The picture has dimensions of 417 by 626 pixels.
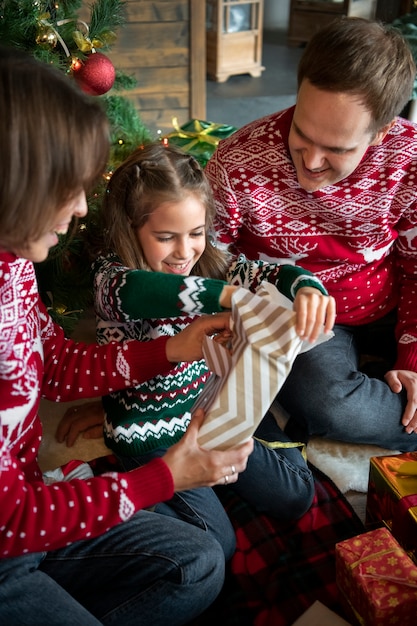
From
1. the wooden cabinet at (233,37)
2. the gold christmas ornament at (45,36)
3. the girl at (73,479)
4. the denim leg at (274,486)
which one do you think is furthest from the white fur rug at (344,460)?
the wooden cabinet at (233,37)

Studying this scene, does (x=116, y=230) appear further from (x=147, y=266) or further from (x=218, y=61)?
(x=218, y=61)

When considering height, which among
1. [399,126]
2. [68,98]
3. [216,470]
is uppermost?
[68,98]

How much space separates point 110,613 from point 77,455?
0.56 metres

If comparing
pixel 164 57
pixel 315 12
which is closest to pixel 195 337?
pixel 164 57

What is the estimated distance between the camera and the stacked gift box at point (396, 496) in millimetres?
1160

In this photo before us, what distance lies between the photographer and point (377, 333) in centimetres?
176

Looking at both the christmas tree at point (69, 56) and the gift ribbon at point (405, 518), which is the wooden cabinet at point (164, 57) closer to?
the christmas tree at point (69, 56)

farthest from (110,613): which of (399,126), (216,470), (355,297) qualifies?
(399,126)

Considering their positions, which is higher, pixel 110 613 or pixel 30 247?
pixel 30 247

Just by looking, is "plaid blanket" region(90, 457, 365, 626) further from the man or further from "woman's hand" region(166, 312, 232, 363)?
"woman's hand" region(166, 312, 232, 363)

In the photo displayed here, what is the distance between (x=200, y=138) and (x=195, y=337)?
1.41 m

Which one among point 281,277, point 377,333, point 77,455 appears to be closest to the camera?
point 281,277

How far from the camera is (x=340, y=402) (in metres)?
1.51

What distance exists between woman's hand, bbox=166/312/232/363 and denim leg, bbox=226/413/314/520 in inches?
12.2
